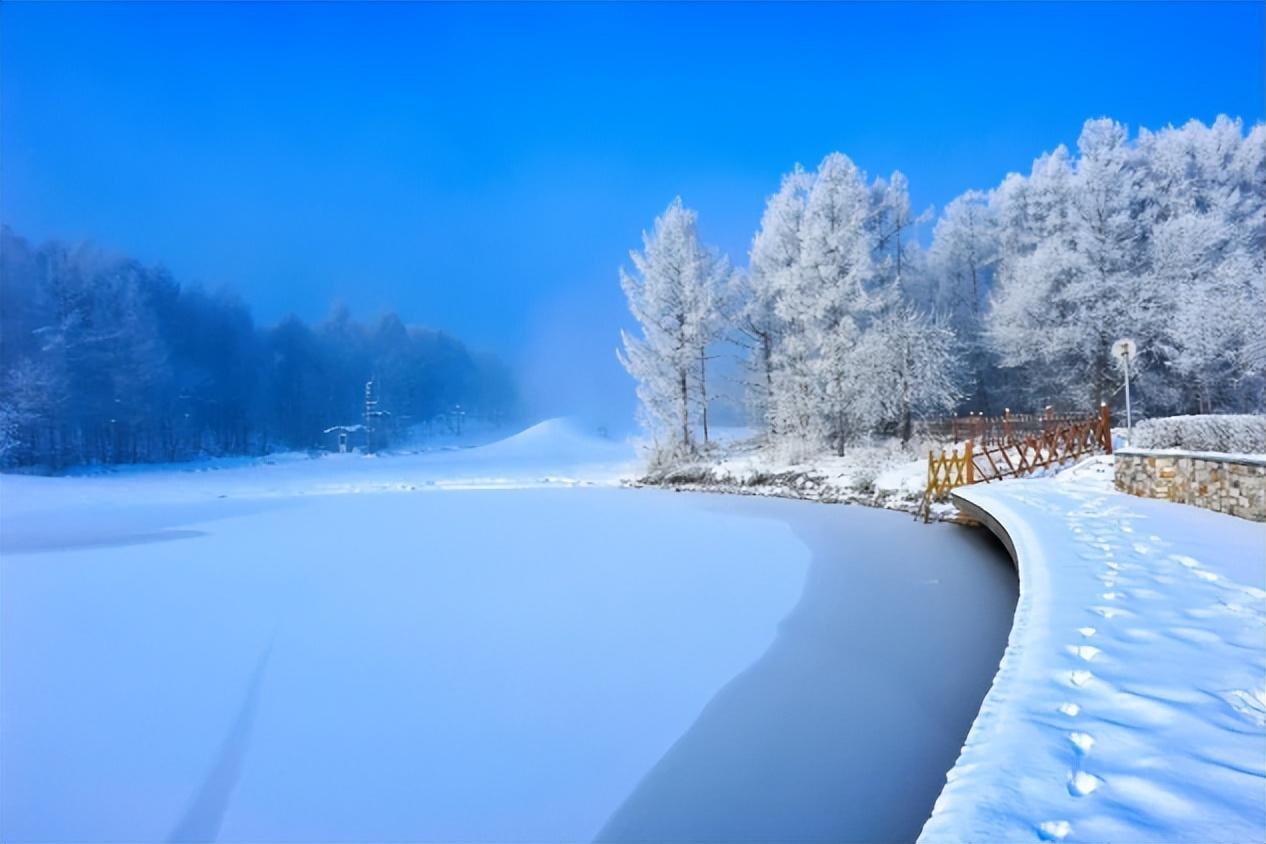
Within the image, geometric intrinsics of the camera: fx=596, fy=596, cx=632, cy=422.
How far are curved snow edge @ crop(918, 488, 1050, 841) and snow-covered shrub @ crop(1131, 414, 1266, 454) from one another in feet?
15.0

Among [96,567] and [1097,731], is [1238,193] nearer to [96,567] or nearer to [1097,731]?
[1097,731]

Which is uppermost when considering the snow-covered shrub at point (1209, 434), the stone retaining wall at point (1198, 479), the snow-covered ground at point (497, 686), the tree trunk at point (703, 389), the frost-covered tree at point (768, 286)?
the frost-covered tree at point (768, 286)

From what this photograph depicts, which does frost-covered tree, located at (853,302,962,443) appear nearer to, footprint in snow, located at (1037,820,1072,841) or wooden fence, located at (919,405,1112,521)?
wooden fence, located at (919,405,1112,521)

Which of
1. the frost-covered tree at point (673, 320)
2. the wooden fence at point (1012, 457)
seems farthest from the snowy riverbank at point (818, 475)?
the frost-covered tree at point (673, 320)

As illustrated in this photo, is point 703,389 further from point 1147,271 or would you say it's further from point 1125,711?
point 1125,711

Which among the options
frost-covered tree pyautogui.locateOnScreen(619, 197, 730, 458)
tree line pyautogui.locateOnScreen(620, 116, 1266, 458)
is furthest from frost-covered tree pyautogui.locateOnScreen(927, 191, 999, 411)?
frost-covered tree pyautogui.locateOnScreen(619, 197, 730, 458)

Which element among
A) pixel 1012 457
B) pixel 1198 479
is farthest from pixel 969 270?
pixel 1198 479

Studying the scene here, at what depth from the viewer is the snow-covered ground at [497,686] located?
3.36 meters

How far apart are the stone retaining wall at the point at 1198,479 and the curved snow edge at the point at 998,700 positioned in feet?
7.75

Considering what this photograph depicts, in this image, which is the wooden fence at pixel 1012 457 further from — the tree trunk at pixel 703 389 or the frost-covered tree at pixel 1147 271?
the tree trunk at pixel 703 389

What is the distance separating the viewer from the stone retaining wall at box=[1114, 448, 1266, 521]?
22.5 ft

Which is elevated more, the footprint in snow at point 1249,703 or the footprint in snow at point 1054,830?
the footprint in snow at point 1054,830

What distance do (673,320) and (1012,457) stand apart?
39.5 feet

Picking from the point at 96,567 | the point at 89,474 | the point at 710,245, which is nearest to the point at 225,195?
the point at 89,474
